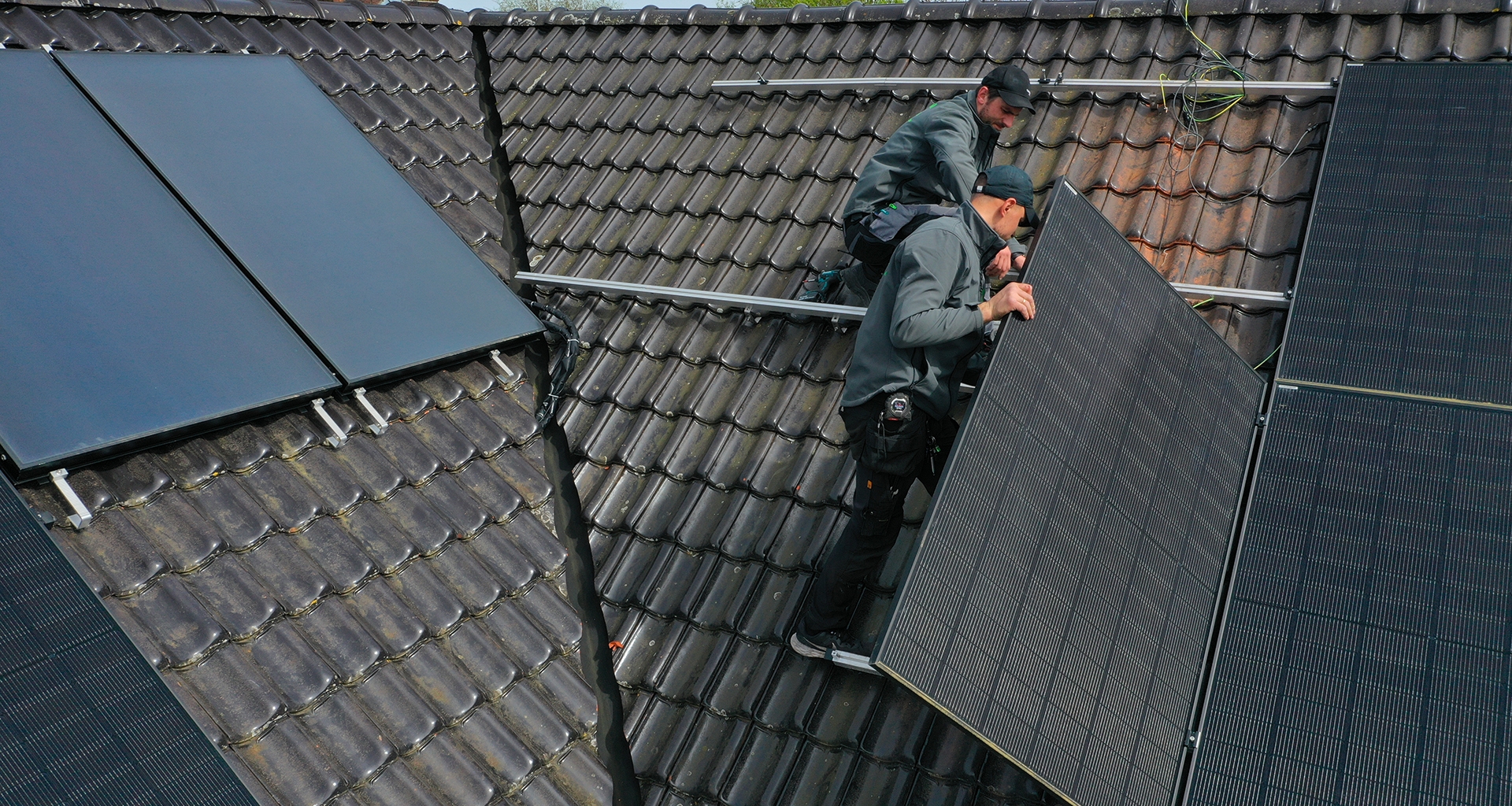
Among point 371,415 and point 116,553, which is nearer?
point 116,553

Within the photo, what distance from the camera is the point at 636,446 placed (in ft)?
16.0

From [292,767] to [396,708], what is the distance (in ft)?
1.35

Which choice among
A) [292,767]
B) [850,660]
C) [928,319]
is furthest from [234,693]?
[928,319]

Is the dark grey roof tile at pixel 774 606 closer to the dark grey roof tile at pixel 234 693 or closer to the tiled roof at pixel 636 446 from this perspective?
the tiled roof at pixel 636 446

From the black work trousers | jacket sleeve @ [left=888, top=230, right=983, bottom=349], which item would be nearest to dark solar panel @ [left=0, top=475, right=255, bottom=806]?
the black work trousers

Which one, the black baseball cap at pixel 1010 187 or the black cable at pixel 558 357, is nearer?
the black baseball cap at pixel 1010 187

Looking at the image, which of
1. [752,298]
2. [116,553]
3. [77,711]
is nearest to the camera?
[77,711]

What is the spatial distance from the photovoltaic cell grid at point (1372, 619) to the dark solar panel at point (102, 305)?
12.1 ft

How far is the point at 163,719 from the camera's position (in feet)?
9.55

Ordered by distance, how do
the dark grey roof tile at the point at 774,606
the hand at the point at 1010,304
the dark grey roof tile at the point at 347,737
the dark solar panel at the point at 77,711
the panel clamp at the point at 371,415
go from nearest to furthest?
the dark solar panel at the point at 77,711, the hand at the point at 1010,304, the dark grey roof tile at the point at 347,737, the dark grey roof tile at the point at 774,606, the panel clamp at the point at 371,415

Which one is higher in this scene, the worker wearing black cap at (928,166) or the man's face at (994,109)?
the man's face at (994,109)

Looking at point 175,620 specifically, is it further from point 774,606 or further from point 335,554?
point 774,606

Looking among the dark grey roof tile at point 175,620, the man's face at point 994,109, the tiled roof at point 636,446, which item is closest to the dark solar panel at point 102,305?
the tiled roof at point 636,446

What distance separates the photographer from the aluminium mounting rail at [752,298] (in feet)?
13.8
